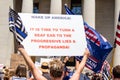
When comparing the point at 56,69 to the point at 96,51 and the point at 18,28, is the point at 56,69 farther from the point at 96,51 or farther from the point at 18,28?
the point at 96,51

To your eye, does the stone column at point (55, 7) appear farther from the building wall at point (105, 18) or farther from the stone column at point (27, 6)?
the building wall at point (105, 18)

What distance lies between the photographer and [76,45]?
14211 mm

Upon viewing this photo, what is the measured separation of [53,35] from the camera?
14.3 meters

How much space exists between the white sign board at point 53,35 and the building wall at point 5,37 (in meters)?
58.1

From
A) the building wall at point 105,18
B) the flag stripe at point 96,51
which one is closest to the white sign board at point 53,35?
the flag stripe at point 96,51

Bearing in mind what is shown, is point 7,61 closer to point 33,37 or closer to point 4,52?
point 4,52

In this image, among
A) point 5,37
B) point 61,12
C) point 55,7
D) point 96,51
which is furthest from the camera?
point 61,12

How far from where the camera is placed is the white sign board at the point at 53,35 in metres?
13.9

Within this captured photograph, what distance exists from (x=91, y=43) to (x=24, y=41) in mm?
4780

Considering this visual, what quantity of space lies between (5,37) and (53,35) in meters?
61.9

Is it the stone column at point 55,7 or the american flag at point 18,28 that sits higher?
the american flag at point 18,28

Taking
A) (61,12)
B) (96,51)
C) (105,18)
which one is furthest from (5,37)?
(96,51)

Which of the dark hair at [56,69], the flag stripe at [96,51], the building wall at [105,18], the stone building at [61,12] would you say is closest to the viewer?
the dark hair at [56,69]

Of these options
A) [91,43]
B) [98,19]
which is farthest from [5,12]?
[91,43]
